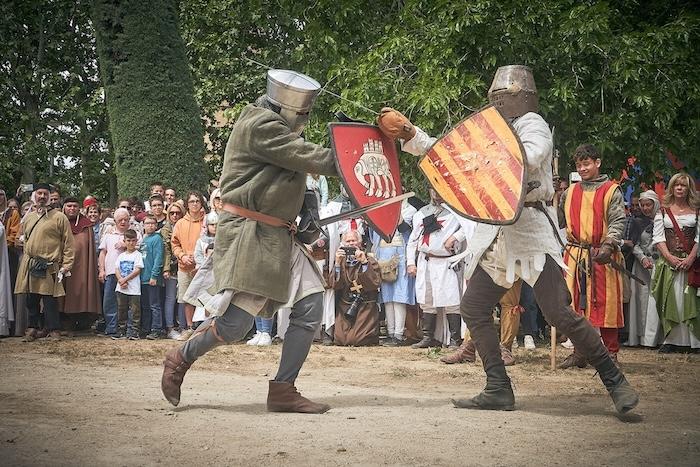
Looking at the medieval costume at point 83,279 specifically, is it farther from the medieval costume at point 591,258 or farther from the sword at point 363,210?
the sword at point 363,210

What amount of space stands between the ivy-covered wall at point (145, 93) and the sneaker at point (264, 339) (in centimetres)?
405

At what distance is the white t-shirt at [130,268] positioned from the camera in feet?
34.5

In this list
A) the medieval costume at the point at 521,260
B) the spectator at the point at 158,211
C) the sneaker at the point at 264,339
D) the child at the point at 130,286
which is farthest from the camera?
the spectator at the point at 158,211

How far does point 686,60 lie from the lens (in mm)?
11477

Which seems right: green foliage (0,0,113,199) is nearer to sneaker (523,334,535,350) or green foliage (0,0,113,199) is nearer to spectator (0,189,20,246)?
spectator (0,189,20,246)

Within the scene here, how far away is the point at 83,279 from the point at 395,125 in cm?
660

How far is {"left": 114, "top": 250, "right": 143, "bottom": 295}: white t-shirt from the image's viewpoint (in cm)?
1051

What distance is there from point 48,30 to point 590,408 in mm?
20604

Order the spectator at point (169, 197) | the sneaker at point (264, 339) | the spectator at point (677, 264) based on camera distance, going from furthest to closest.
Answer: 1. the spectator at point (169, 197)
2. the sneaker at point (264, 339)
3. the spectator at point (677, 264)

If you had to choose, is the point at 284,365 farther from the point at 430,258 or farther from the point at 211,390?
the point at 430,258

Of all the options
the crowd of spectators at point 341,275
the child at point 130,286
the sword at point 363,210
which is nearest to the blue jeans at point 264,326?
the crowd of spectators at point 341,275

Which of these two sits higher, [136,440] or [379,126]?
[379,126]

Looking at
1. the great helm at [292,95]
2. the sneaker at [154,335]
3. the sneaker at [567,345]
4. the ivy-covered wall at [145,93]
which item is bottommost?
the sneaker at [154,335]

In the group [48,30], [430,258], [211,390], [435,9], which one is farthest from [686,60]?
[48,30]
